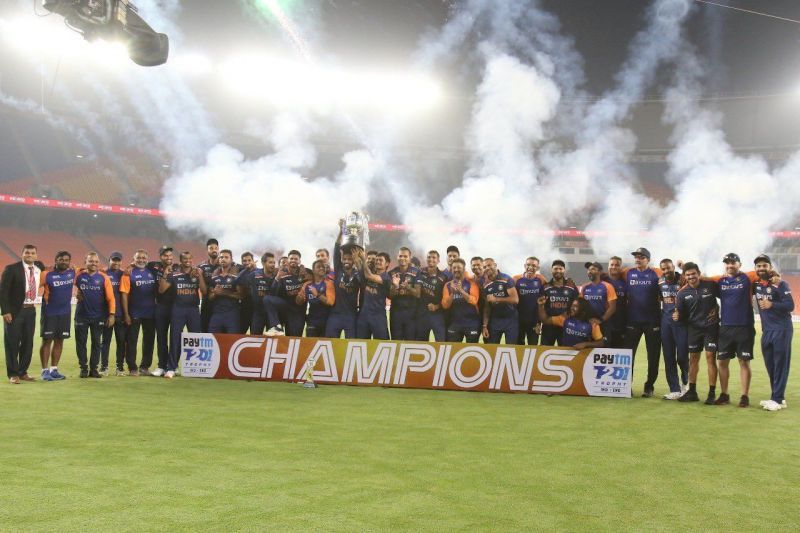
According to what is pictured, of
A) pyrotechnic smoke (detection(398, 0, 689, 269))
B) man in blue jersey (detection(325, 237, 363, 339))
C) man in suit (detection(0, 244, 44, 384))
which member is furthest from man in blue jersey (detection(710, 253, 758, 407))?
pyrotechnic smoke (detection(398, 0, 689, 269))

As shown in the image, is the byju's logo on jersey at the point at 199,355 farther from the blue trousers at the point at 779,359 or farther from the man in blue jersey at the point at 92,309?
the blue trousers at the point at 779,359

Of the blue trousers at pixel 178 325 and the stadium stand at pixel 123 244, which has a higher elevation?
the stadium stand at pixel 123 244

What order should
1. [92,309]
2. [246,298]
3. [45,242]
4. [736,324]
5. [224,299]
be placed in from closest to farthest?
[736,324]
[92,309]
[224,299]
[246,298]
[45,242]

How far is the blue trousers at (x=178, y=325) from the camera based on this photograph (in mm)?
9578

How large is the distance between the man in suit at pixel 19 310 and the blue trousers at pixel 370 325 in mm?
4464

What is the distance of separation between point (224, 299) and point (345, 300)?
193 centimetres

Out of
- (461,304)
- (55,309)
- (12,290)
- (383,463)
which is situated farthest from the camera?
(461,304)

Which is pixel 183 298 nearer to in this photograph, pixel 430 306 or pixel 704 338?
pixel 430 306

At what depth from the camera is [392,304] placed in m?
9.60

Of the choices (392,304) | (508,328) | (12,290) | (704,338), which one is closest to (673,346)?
(704,338)

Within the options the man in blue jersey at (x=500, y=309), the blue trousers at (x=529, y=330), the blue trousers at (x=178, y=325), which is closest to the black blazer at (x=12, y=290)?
the blue trousers at (x=178, y=325)

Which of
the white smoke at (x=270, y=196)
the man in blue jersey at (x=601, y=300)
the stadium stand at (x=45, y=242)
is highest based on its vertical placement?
Answer: the white smoke at (x=270, y=196)

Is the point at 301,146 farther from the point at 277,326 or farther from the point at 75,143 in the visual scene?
the point at 277,326

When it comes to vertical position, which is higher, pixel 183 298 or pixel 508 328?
pixel 183 298
